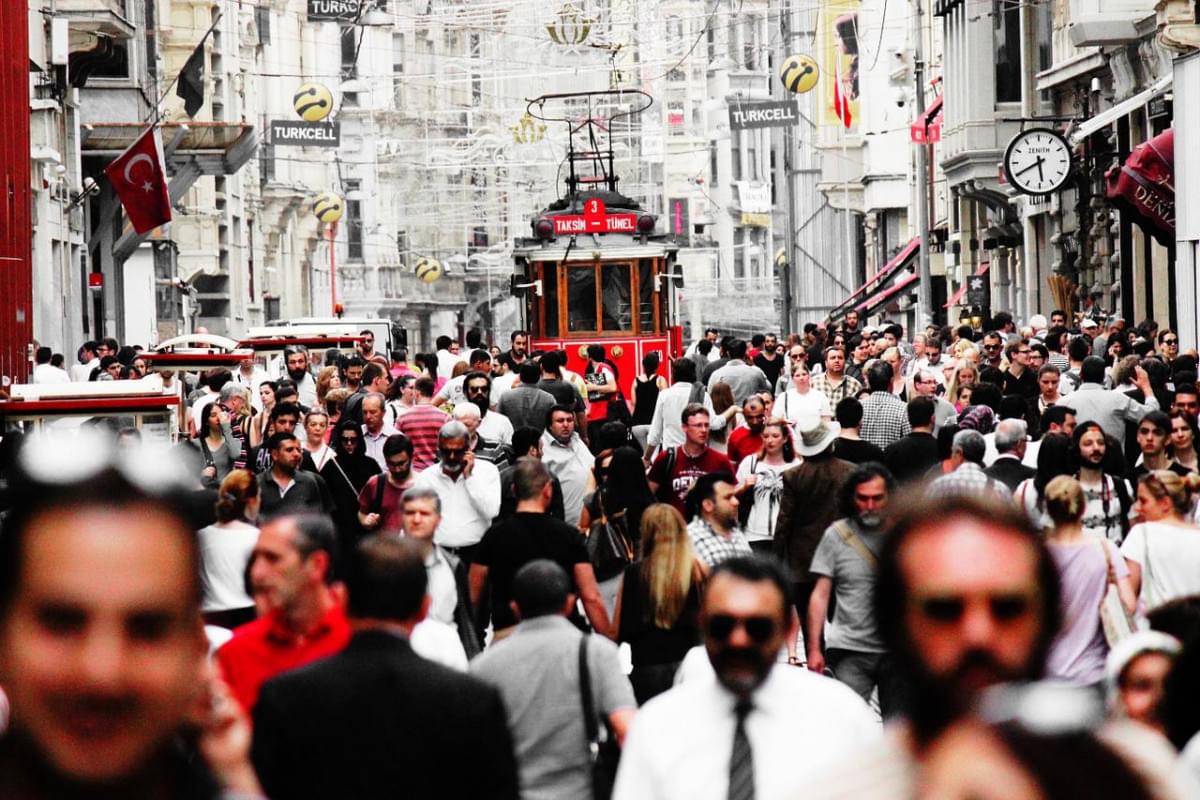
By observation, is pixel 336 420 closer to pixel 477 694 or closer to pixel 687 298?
pixel 477 694

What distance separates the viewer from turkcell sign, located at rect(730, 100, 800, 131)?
3997cm

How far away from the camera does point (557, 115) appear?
73500 millimetres

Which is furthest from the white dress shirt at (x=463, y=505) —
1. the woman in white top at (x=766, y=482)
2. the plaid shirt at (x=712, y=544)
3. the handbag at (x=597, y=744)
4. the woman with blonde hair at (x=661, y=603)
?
the handbag at (x=597, y=744)

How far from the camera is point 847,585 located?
9.21m

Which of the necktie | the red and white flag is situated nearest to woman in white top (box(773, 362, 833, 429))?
the necktie

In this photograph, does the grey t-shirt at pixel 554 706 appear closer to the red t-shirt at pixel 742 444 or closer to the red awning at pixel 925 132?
the red t-shirt at pixel 742 444

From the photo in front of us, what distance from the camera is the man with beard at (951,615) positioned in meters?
1.78

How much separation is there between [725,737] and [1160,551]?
446 cm

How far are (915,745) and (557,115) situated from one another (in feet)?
237

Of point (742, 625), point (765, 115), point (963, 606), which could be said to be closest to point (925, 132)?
point (765, 115)

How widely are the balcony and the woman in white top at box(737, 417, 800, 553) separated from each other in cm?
2775

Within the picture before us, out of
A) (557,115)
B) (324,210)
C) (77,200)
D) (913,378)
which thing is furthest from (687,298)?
(913,378)

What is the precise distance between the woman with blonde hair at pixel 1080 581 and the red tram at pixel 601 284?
21120 mm

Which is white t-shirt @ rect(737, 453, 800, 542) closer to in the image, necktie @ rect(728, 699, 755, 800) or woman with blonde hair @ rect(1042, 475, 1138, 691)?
woman with blonde hair @ rect(1042, 475, 1138, 691)
